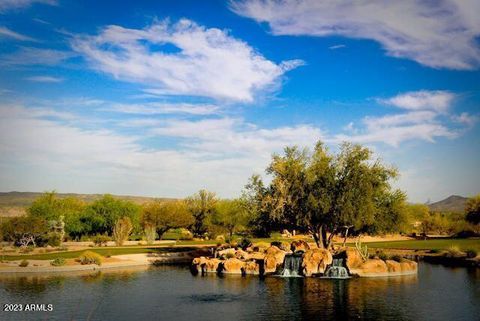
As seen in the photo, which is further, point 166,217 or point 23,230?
point 166,217

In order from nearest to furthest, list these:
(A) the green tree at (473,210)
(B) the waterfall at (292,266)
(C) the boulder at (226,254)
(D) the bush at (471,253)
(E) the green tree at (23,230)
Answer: (B) the waterfall at (292,266)
(D) the bush at (471,253)
(C) the boulder at (226,254)
(E) the green tree at (23,230)
(A) the green tree at (473,210)

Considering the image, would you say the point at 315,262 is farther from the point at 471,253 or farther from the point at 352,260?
the point at 471,253

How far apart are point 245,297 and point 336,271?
15236 millimetres

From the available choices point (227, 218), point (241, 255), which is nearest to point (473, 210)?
point (227, 218)

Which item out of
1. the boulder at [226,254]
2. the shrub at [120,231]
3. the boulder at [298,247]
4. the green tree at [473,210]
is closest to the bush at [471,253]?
the boulder at [298,247]

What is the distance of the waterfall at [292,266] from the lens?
5269cm

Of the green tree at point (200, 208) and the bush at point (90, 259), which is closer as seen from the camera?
the bush at point (90, 259)

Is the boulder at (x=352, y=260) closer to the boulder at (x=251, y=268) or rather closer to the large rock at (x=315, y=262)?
the large rock at (x=315, y=262)

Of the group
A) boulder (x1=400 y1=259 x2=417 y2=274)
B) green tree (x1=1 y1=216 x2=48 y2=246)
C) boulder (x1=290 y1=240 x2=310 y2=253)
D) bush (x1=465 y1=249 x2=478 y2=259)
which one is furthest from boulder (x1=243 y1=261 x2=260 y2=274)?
green tree (x1=1 y1=216 x2=48 y2=246)

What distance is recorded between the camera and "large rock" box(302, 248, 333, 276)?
169 feet

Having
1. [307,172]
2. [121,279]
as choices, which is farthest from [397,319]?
[307,172]

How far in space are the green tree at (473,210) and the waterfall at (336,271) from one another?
198 ft

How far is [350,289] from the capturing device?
1666 inches

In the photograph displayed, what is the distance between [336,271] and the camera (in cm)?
5075
